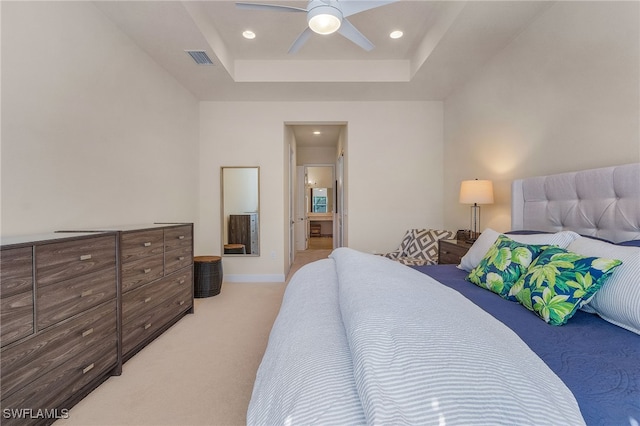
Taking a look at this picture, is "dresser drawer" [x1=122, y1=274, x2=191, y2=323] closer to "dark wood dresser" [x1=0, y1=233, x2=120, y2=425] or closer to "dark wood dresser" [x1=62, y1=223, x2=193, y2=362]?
"dark wood dresser" [x1=62, y1=223, x2=193, y2=362]

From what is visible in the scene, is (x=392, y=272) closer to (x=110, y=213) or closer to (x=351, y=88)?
(x=110, y=213)

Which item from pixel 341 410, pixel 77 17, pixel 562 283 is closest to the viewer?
pixel 341 410

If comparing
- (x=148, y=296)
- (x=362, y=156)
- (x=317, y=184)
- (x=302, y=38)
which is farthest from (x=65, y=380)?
(x=317, y=184)

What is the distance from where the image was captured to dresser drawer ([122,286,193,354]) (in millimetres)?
2102

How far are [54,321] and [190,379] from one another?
2.82ft

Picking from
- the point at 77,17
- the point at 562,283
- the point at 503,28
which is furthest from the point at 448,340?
the point at 77,17

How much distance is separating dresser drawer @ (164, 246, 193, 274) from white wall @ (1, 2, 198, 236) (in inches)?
20.1

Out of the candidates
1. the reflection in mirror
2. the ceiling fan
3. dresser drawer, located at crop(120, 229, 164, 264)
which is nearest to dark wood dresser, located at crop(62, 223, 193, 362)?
dresser drawer, located at crop(120, 229, 164, 264)

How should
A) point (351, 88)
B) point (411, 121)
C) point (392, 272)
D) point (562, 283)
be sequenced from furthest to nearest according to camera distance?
1. point (411, 121)
2. point (351, 88)
3. point (392, 272)
4. point (562, 283)

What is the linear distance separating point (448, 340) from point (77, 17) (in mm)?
3065

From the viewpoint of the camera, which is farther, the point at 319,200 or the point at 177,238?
the point at 319,200

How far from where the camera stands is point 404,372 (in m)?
0.68

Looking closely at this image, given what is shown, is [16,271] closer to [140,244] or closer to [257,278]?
[140,244]

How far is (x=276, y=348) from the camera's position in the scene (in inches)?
41.9
